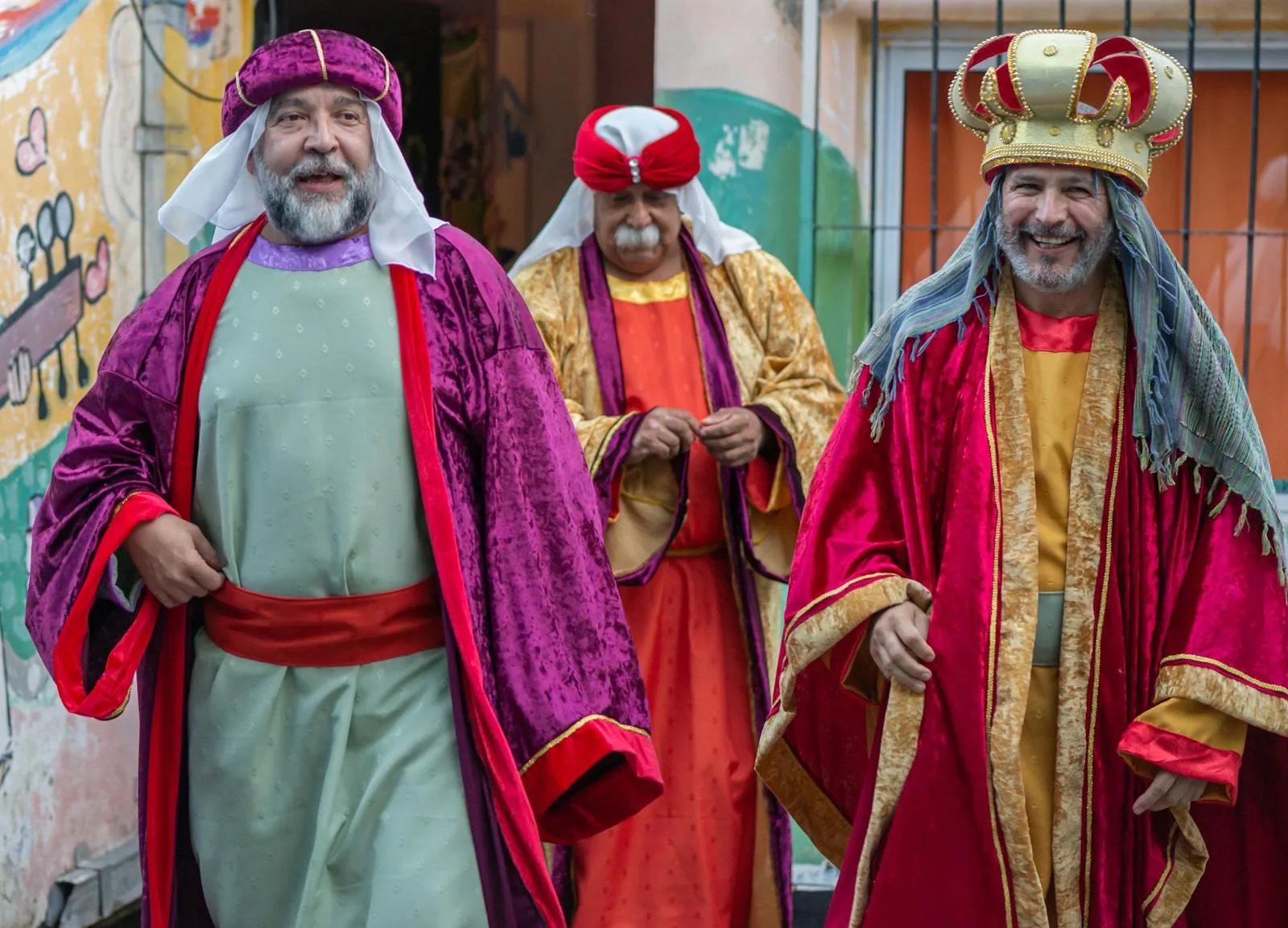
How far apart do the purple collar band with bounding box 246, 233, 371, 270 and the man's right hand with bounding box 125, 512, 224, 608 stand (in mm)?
520

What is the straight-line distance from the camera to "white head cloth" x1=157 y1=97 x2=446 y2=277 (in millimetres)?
3637

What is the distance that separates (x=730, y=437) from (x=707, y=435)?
0.06 meters

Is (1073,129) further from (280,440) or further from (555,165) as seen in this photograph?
(555,165)

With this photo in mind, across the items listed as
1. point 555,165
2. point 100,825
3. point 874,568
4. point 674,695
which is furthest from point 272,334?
point 555,165

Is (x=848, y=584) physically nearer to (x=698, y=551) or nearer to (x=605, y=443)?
(x=605, y=443)

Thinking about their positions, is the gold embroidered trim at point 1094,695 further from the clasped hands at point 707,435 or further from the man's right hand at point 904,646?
the clasped hands at point 707,435

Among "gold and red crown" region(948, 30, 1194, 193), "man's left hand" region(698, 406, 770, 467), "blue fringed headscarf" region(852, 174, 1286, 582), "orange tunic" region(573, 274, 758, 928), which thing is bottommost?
"orange tunic" region(573, 274, 758, 928)

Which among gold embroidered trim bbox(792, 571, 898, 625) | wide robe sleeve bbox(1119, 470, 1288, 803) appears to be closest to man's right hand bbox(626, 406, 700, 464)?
gold embroidered trim bbox(792, 571, 898, 625)

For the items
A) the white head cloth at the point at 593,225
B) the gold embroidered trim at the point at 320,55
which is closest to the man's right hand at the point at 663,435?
the white head cloth at the point at 593,225

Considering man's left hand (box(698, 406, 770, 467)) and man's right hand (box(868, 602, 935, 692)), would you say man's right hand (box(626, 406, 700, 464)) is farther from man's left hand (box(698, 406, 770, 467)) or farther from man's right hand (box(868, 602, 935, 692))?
man's right hand (box(868, 602, 935, 692))

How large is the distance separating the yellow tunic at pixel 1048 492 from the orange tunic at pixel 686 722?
58.1 inches

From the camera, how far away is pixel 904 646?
3504 mm

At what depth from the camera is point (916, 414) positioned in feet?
12.1

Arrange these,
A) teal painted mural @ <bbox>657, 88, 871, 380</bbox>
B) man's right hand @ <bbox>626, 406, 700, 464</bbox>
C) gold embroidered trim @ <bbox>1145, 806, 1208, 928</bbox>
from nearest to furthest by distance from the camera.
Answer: gold embroidered trim @ <bbox>1145, 806, 1208, 928</bbox>, man's right hand @ <bbox>626, 406, 700, 464</bbox>, teal painted mural @ <bbox>657, 88, 871, 380</bbox>
